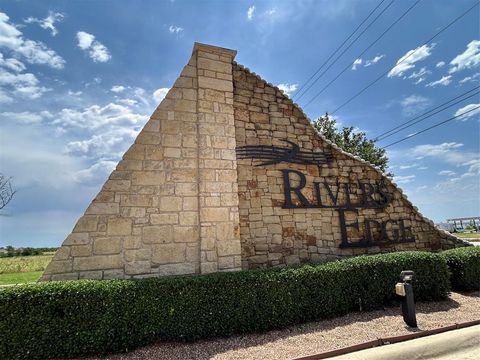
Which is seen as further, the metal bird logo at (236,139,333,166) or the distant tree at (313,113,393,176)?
the distant tree at (313,113,393,176)

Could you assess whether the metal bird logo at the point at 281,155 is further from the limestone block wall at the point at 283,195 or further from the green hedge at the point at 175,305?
the green hedge at the point at 175,305

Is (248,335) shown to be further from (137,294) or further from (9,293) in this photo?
(9,293)

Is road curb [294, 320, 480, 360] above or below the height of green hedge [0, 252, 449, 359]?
below

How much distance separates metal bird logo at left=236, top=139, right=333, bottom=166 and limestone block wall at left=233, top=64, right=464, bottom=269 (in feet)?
0.37

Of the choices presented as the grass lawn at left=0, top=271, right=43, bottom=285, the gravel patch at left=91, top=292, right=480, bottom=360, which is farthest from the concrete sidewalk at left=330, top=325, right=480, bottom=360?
the grass lawn at left=0, top=271, right=43, bottom=285

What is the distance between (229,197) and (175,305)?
232cm

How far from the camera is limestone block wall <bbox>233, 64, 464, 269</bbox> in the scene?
21.3ft

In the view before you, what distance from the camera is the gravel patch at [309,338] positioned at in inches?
145

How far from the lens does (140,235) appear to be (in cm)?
497

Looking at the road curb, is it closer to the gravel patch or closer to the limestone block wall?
the gravel patch

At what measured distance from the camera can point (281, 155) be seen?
281 inches

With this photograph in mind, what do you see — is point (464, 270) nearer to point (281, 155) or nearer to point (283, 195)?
point (283, 195)

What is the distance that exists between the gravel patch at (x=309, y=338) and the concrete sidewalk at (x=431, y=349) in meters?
0.24

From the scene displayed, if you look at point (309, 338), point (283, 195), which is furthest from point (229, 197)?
point (309, 338)
